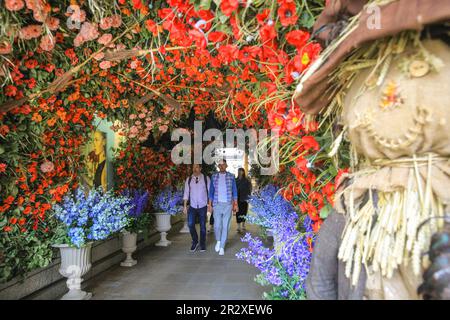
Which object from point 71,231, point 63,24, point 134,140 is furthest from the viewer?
point 134,140

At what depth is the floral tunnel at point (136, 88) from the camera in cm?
163

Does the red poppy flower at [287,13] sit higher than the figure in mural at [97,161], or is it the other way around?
the red poppy flower at [287,13]

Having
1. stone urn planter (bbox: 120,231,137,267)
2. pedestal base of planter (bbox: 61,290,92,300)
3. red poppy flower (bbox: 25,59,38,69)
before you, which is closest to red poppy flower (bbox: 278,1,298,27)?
→ red poppy flower (bbox: 25,59,38,69)

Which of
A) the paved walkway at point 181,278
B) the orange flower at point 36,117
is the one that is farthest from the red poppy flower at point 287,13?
the paved walkway at point 181,278

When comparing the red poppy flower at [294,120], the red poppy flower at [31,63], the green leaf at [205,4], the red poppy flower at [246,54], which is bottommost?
the red poppy flower at [294,120]

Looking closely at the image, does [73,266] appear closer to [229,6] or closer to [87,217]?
[87,217]

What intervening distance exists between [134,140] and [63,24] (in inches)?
131

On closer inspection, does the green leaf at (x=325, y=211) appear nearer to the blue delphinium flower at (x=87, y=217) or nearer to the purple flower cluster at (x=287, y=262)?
the purple flower cluster at (x=287, y=262)

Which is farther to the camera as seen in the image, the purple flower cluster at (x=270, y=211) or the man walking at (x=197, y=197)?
the man walking at (x=197, y=197)

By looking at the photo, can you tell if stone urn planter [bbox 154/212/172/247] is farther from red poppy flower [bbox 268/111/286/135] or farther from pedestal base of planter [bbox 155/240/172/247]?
red poppy flower [bbox 268/111/286/135]

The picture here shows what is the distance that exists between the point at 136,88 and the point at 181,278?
7.60 ft

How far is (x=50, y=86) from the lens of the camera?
9.61 feet
